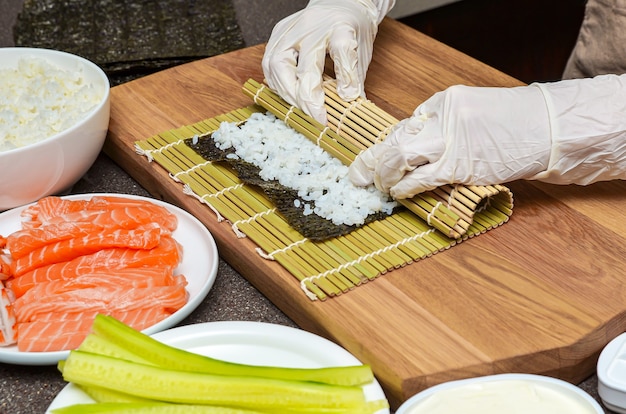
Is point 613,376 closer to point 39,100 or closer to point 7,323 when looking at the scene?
point 7,323

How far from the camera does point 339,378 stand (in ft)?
3.95

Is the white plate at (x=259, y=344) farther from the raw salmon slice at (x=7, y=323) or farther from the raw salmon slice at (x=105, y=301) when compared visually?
the raw salmon slice at (x=7, y=323)

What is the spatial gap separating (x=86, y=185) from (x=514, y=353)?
112cm

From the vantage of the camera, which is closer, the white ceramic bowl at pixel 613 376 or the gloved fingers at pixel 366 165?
the white ceramic bowl at pixel 613 376

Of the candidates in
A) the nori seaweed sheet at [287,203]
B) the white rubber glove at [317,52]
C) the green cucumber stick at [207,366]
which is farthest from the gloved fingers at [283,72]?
the green cucumber stick at [207,366]

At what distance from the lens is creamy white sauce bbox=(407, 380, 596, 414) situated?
3.89ft

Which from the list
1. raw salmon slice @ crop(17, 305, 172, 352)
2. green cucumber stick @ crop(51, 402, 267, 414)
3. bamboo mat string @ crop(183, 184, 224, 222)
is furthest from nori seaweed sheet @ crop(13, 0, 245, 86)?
green cucumber stick @ crop(51, 402, 267, 414)

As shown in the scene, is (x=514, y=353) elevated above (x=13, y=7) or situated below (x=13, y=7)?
above

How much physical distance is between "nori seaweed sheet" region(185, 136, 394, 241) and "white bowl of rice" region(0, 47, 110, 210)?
277 millimetres

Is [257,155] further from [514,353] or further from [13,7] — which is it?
[13,7]

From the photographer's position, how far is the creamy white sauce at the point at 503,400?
3.89ft

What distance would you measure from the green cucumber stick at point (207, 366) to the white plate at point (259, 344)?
0.06m

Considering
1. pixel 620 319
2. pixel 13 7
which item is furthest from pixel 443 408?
pixel 13 7

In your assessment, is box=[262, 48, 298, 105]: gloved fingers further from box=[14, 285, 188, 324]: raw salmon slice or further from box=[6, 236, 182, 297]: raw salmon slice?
box=[14, 285, 188, 324]: raw salmon slice
